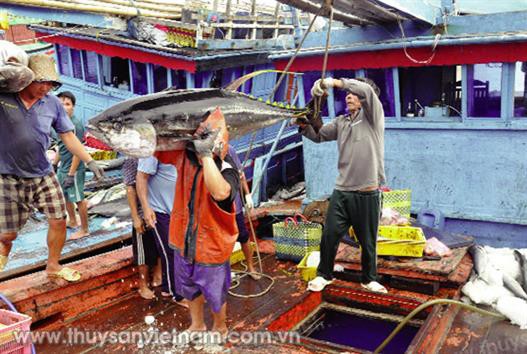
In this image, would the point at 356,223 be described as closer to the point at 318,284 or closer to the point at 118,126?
the point at 318,284

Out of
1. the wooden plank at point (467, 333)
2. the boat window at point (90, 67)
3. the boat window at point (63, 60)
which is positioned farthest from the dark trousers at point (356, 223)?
the boat window at point (63, 60)

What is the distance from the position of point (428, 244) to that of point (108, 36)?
7.73m

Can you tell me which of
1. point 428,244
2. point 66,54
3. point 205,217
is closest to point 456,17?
point 428,244

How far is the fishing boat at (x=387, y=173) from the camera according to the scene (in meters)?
4.26

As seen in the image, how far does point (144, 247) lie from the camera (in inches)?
191

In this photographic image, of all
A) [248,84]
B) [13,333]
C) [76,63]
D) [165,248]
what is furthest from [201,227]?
[76,63]

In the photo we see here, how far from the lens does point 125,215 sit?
24.4ft

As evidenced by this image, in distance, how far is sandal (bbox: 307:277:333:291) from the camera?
498cm

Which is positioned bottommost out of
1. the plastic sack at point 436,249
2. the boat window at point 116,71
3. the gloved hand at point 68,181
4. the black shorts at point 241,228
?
the plastic sack at point 436,249

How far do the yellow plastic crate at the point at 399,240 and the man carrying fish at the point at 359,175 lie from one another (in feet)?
1.67

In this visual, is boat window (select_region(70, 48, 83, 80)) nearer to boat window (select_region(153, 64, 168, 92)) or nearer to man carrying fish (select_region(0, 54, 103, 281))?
boat window (select_region(153, 64, 168, 92))

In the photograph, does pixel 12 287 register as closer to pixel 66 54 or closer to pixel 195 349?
pixel 195 349

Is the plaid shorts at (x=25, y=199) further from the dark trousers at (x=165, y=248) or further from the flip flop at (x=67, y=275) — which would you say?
the dark trousers at (x=165, y=248)

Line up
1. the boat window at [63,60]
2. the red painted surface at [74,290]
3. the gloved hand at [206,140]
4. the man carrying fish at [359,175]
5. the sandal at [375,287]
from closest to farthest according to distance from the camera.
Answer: the gloved hand at [206,140], the red painted surface at [74,290], the man carrying fish at [359,175], the sandal at [375,287], the boat window at [63,60]
